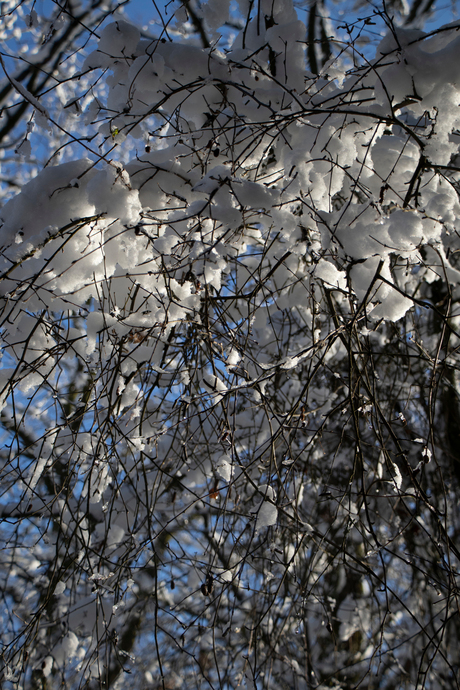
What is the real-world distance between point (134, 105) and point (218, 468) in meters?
1.70

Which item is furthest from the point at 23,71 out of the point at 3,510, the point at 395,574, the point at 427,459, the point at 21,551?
the point at 395,574

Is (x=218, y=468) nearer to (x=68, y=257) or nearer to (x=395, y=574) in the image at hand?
(x=68, y=257)

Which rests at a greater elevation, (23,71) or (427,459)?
(23,71)

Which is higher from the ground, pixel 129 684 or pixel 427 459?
pixel 427 459

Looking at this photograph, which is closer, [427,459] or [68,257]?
[427,459]

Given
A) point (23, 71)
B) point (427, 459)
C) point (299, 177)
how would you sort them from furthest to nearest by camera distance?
point (23, 71), point (299, 177), point (427, 459)

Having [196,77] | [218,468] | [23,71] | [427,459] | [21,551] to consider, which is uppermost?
[23,71]

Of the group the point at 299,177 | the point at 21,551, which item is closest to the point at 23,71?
the point at 299,177

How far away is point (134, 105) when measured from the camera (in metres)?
1.87

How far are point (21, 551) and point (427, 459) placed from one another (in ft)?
14.1

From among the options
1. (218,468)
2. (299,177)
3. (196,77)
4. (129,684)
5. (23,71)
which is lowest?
(129,684)

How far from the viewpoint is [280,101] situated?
5.76ft

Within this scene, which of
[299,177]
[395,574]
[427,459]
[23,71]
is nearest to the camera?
[427,459]

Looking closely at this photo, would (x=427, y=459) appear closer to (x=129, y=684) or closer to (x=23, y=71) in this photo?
(x=23, y=71)
